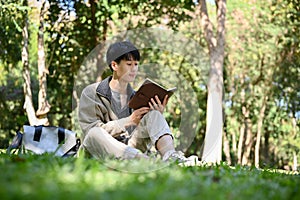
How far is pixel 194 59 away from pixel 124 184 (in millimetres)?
12505

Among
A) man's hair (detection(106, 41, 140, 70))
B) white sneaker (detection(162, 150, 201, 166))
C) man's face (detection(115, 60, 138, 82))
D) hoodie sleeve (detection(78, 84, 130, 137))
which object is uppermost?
man's hair (detection(106, 41, 140, 70))

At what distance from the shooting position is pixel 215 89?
795cm

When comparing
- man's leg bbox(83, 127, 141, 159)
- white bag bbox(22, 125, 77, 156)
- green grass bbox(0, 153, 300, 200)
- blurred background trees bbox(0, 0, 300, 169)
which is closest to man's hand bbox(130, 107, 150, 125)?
man's leg bbox(83, 127, 141, 159)

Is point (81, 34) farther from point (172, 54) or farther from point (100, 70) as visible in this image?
point (172, 54)

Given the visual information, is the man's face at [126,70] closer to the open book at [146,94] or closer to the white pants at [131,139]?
the open book at [146,94]

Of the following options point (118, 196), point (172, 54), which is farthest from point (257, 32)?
point (118, 196)

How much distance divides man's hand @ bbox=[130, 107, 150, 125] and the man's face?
44cm

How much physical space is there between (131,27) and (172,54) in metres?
3.41

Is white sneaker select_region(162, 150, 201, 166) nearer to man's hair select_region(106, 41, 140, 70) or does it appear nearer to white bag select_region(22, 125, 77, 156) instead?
man's hair select_region(106, 41, 140, 70)

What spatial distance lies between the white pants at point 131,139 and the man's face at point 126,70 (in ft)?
1.64

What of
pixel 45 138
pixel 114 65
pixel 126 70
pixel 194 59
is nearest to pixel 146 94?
pixel 126 70

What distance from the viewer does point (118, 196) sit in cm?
138

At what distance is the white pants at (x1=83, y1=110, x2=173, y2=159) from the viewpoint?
120 inches

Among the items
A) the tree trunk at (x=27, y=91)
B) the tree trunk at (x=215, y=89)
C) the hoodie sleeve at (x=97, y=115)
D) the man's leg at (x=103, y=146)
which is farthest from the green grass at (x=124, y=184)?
the tree trunk at (x=27, y=91)
